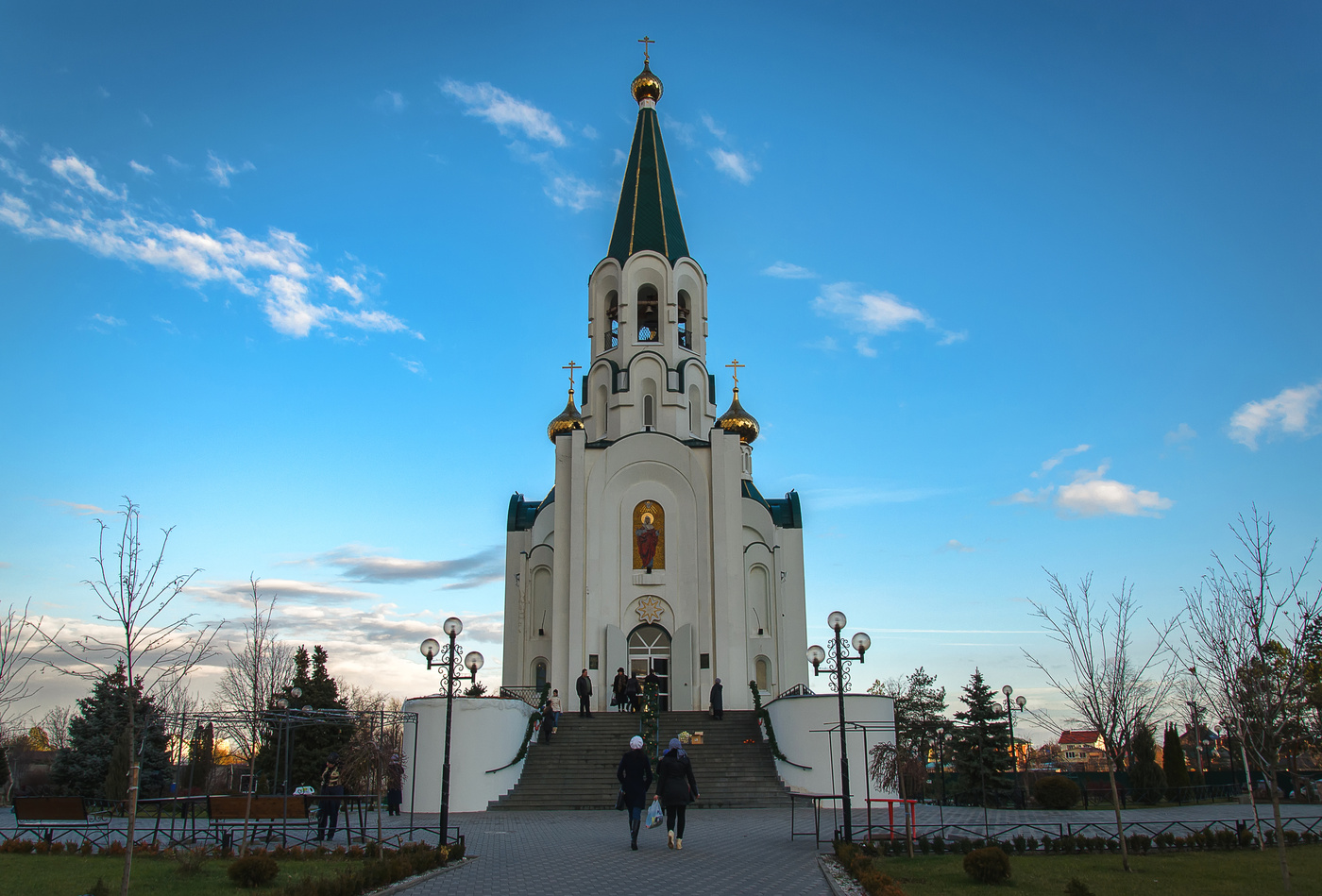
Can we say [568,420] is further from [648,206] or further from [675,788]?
[675,788]

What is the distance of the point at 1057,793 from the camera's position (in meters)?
22.6

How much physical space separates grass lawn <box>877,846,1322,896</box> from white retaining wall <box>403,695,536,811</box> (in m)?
11.8

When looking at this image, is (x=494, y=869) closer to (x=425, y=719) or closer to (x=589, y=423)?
(x=425, y=719)

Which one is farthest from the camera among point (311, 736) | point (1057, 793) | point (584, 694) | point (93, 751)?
point (311, 736)

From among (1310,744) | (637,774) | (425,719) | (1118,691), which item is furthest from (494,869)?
(1310,744)

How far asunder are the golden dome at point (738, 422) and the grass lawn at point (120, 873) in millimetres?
26000

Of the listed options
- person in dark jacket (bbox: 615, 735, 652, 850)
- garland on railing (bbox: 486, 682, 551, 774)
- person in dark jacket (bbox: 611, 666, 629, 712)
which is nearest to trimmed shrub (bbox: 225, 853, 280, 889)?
person in dark jacket (bbox: 615, 735, 652, 850)

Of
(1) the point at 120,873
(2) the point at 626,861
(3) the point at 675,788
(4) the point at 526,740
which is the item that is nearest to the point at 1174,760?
(4) the point at 526,740

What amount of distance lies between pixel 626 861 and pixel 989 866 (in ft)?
13.2

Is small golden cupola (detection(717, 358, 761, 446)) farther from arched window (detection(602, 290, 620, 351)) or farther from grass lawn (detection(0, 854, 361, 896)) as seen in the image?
grass lawn (detection(0, 854, 361, 896))

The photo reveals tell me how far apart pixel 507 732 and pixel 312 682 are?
56.9 ft

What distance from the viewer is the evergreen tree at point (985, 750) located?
25.4 metres

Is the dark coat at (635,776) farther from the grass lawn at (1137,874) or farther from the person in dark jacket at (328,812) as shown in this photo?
the person in dark jacket at (328,812)

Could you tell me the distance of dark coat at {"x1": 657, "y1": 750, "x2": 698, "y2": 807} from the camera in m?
A: 12.0
